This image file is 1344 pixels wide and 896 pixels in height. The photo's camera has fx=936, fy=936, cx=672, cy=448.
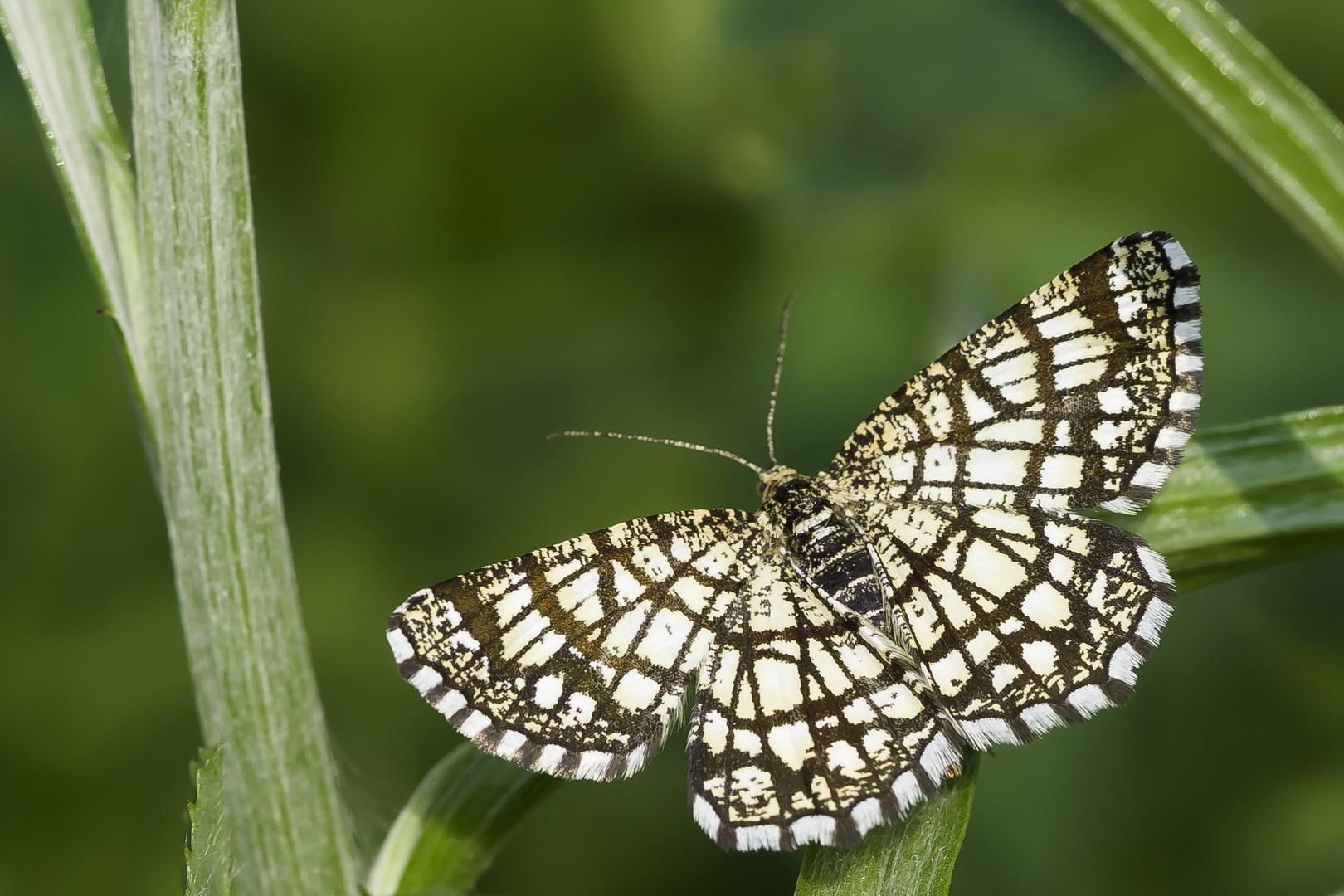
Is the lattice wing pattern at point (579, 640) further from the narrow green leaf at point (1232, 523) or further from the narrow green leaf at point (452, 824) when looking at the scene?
the narrow green leaf at point (1232, 523)

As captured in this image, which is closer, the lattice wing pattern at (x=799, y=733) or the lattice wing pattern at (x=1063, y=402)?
the lattice wing pattern at (x=799, y=733)

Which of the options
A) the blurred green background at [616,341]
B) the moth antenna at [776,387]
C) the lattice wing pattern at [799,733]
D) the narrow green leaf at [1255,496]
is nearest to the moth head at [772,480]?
the moth antenna at [776,387]

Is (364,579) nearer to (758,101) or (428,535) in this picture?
(428,535)

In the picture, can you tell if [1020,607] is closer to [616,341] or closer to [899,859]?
[899,859]

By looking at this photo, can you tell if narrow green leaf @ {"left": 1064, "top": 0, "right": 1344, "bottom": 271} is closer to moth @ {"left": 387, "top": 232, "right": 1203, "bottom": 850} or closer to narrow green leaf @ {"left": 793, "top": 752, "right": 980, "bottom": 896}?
moth @ {"left": 387, "top": 232, "right": 1203, "bottom": 850}

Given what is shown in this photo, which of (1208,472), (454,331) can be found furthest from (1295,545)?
(454,331)

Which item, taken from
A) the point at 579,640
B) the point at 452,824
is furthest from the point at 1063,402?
the point at 452,824
